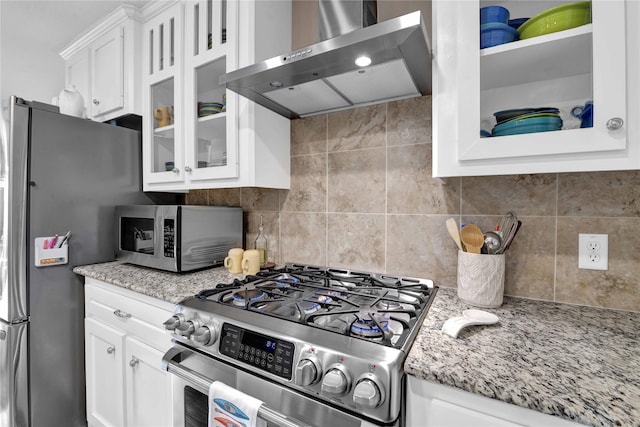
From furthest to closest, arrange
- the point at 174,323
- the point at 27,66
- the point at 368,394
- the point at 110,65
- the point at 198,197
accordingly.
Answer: the point at 27,66
the point at 198,197
the point at 110,65
the point at 174,323
the point at 368,394

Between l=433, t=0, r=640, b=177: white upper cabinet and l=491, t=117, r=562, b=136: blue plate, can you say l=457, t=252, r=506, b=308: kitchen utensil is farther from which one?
l=491, t=117, r=562, b=136: blue plate

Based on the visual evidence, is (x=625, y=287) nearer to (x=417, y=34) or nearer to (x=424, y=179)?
(x=424, y=179)

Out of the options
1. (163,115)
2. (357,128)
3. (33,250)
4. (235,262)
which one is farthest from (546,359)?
(33,250)

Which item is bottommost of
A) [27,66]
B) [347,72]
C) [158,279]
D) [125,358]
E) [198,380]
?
[125,358]

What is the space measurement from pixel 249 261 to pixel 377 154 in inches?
31.6

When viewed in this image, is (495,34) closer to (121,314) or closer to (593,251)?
(593,251)

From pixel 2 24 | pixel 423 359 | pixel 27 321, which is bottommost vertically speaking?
pixel 27 321

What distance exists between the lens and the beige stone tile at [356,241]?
4.50 ft

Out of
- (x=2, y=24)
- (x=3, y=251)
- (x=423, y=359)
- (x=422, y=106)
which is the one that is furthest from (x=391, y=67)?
(x=2, y=24)

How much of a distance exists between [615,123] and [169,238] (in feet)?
5.43

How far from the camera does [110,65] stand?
6.14 ft

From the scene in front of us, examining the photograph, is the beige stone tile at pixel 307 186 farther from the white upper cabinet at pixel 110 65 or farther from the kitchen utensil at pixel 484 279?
the white upper cabinet at pixel 110 65

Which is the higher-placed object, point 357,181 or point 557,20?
point 557,20

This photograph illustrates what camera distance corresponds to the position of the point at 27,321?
1.45m
